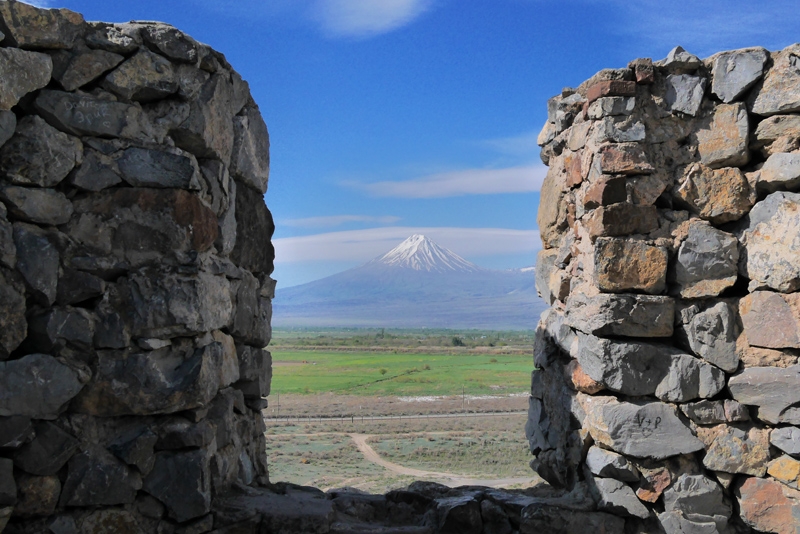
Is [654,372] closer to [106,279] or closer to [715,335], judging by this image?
[715,335]

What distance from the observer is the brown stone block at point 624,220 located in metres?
4.00

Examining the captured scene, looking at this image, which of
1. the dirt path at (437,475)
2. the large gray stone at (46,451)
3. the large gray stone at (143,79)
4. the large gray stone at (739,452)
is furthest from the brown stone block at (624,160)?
the dirt path at (437,475)

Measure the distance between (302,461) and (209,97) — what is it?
32.5ft

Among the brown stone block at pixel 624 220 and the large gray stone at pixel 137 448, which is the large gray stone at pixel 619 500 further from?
the large gray stone at pixel 137 448

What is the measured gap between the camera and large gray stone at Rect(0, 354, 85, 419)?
3.28m

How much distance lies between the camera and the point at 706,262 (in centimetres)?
399

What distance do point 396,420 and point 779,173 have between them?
20848 mm

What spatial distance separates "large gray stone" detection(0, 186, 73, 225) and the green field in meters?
30.9

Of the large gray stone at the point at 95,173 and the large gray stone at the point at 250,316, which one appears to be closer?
the large gray stone at the point at 95,173

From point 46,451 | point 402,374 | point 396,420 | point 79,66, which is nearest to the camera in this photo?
point 46,451

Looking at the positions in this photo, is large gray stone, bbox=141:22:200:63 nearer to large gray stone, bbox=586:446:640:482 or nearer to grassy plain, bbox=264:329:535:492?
large gray stone, bbox=586:446:640:482

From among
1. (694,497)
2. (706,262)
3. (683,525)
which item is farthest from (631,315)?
(683,525)

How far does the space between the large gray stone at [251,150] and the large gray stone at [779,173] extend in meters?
3.10

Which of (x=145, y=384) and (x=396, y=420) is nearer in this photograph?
(x=145, y=384)
